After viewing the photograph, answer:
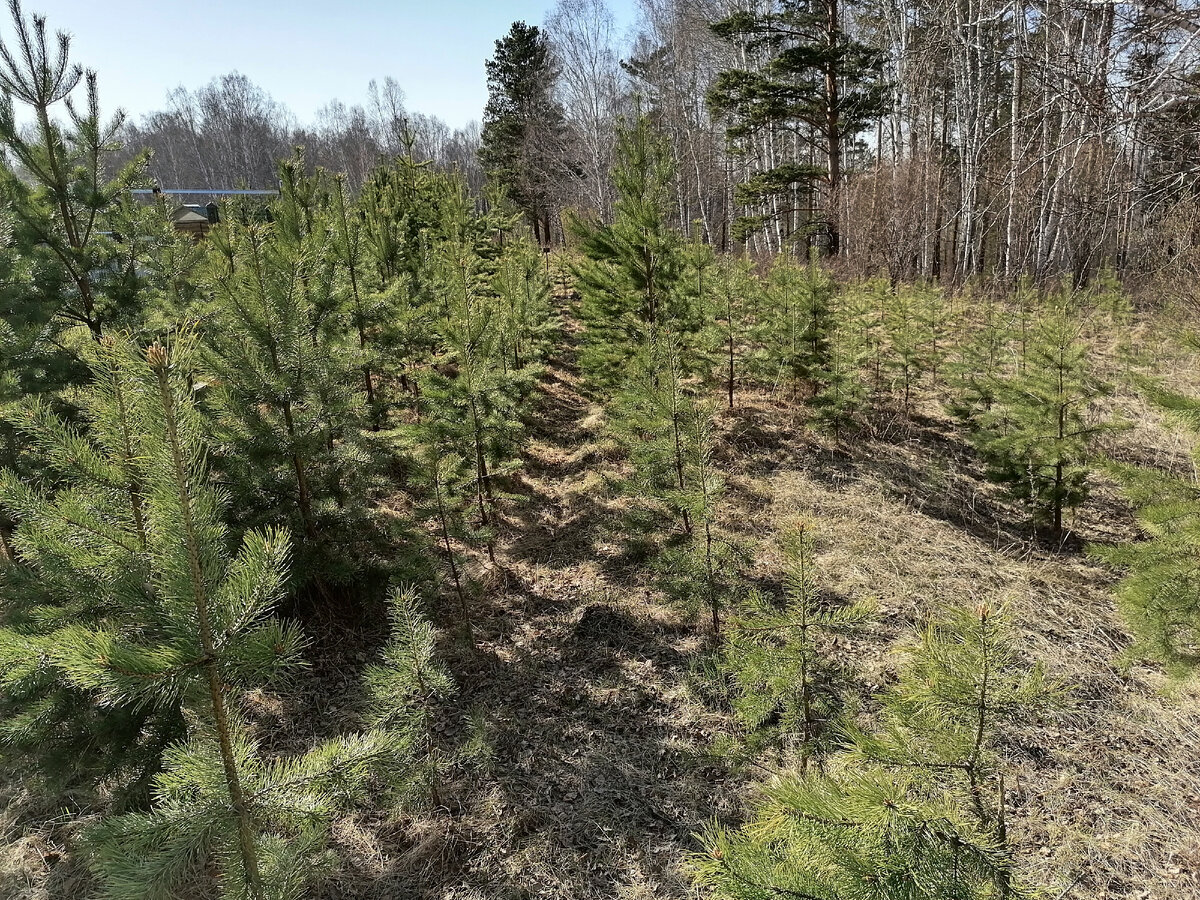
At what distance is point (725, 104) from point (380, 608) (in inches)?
583

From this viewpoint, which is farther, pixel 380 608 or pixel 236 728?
pixel 380 608

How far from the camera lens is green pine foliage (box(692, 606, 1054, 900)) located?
1.42 m

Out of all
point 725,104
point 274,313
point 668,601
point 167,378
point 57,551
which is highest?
point 725,104

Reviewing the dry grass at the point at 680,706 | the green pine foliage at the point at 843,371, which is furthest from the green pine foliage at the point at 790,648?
the green pine foliage at the point at 843,371

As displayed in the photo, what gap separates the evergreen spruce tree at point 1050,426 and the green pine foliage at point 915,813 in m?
4.43

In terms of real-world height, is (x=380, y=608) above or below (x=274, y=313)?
below

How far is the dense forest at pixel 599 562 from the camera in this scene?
1706 millimetres

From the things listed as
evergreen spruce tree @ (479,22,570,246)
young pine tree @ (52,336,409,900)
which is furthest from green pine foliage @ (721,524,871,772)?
evergreen spruce tree @ (479,22,570,246)

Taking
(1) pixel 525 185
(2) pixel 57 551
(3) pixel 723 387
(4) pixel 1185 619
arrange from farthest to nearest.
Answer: (1) pixel 525 185 → (3) pixel 723 387 → (4) pixel 1185 619 → (2) pixel 57 551

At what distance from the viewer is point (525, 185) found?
2322 cm

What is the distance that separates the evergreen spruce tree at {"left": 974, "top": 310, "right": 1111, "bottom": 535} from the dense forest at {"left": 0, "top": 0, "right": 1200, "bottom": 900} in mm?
47

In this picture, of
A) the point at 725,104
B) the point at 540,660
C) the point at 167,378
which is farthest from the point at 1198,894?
the point at 725,104

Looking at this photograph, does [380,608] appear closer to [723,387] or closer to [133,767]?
[133,767]

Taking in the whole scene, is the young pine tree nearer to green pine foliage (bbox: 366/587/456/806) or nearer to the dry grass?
green pine foliage (bbox: 366/587/456/806)
